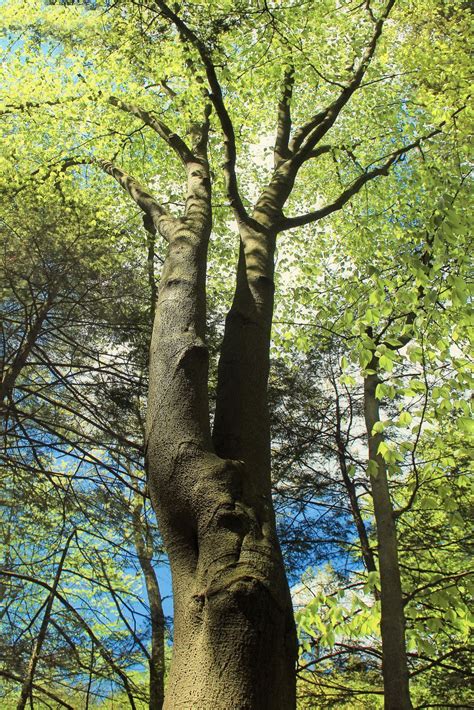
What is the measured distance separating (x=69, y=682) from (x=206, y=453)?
400 cm

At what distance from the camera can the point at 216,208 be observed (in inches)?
344

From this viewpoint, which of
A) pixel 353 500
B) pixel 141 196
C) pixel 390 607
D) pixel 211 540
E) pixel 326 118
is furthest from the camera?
pixel 353 500

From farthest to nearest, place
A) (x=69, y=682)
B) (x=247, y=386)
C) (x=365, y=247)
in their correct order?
1. (x=365, y=247)
2. (x=69, y=682)
3. (x=247, y=386)

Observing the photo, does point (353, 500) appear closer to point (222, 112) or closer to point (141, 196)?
point (141, 196)

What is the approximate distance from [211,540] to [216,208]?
23.8 feet

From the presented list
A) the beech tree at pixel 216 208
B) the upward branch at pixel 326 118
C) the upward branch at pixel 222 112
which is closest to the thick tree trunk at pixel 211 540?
the beech tree at pixel 216 208

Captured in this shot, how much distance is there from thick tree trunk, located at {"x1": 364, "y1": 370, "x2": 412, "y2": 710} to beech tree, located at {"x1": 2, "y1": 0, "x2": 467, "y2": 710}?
16 mm

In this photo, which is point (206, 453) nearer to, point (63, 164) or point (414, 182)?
point (63, 164)

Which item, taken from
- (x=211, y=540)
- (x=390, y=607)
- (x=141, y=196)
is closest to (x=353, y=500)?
(x=390, y=607)

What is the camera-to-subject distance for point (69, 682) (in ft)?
16.8

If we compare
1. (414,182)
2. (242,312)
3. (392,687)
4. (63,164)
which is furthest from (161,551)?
(414,182)

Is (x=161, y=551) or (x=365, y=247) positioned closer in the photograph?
(x=161, y=551)

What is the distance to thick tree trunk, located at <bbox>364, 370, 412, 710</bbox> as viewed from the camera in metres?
4.69

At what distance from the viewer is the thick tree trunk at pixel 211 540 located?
1.81 metres
